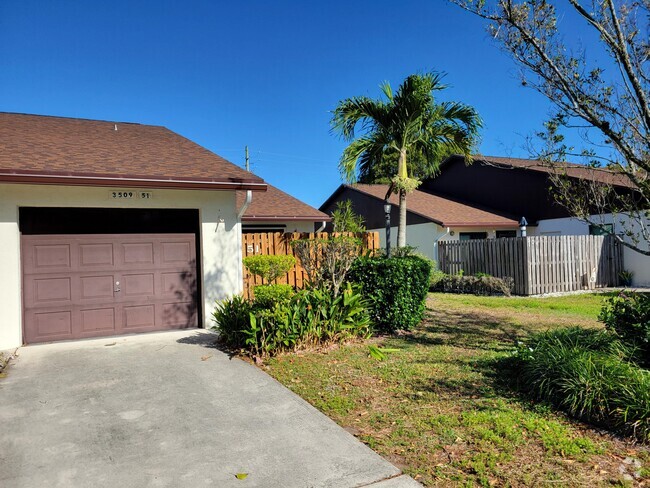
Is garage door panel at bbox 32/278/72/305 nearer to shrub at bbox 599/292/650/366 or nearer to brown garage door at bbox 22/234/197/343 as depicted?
brown garage door at bbox 22/234/197/343

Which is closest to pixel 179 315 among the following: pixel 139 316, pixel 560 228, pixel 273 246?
pixel 139 316

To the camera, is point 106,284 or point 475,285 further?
point 475,285

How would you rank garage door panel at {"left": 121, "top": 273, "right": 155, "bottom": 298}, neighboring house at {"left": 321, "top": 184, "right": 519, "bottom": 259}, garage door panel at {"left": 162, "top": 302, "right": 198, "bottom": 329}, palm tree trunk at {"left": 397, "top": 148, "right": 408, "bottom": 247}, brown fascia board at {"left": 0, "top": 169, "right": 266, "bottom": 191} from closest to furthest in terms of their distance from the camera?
brown fascia board at {"left": 0, "top": 169, "right": 266, "bottom": 191}, garage door panel at {"left": 121, "top": 273, "right": 155, "bottom": 298}, garage door panel at {"left": 162, "top": 302, "right": 198, "bottom": 329}, palm tree trunk at {"left": 397, "top": 148, "right": 408, "bottom": 247}, neighboring house at {"left": 321, "top": 184, "right": 519, "bottom": 259}

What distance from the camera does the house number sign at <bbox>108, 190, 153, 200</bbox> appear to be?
8.24m

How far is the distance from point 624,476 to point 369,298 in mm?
5131

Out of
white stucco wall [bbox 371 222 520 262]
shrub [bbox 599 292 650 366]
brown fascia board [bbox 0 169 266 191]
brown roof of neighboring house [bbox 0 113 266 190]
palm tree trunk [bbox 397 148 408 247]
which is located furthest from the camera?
white stucco wall [bbox 371 222 520 262]

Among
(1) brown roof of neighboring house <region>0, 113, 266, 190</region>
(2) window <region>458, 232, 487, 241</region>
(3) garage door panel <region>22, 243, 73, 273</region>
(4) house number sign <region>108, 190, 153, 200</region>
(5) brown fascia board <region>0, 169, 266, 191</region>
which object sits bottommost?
(3) garage door panel <region>22, 243, 73, 273</region>

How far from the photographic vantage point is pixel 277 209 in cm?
1616

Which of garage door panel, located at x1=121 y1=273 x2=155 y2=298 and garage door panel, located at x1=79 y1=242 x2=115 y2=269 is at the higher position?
garage door panel, located at x1=79 y1=242 x2=115 y2=269

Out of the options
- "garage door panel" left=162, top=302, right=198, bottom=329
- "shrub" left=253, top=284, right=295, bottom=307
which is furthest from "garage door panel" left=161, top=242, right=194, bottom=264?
"shrub" left=253, top=284, right=295, bottom=307

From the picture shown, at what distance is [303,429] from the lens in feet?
13.9

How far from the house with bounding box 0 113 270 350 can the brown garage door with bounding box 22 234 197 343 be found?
0.02m

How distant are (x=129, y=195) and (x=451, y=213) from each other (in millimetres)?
16034

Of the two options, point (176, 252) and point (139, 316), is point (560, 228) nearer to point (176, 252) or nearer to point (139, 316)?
point (176, 252)
